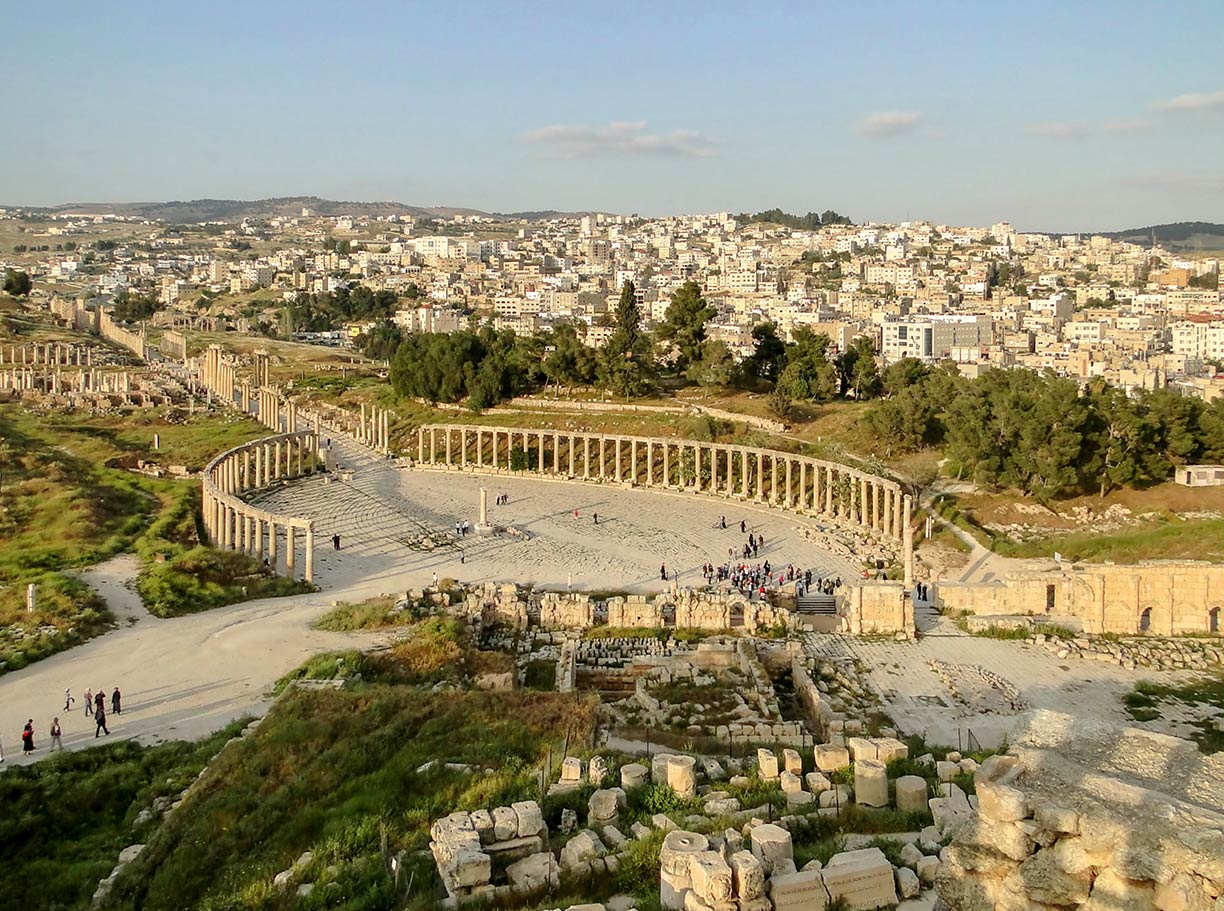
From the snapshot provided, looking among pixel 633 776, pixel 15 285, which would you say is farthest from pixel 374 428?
pixel 15 285

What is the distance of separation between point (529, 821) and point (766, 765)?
14.7 feet

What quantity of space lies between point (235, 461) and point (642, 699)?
32084 millimetres

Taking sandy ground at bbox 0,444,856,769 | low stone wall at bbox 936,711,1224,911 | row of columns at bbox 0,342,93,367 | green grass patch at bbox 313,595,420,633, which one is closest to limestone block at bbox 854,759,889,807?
low stone wall at bbox 936,711,1224,911

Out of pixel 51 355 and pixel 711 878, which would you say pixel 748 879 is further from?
pixel 51 355

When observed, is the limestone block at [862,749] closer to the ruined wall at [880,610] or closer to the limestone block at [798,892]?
the limestone block at [798,892]

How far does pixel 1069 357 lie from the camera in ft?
359

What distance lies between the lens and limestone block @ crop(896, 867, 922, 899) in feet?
38.3

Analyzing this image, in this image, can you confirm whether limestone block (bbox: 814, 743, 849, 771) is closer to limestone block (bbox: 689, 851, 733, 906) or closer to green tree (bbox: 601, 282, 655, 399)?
limestone block (bbox: 689, 851, 733, 906)

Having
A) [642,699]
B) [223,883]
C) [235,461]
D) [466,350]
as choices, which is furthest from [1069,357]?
[223,883]

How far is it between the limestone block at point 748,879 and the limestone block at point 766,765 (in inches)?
200

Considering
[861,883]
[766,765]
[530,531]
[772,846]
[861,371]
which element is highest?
[861,371]

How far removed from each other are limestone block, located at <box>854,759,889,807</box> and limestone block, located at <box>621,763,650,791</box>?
3046mm

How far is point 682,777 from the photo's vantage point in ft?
50.3

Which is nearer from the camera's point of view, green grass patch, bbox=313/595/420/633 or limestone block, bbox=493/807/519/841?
limestone block, bbox=493/807/519/841
